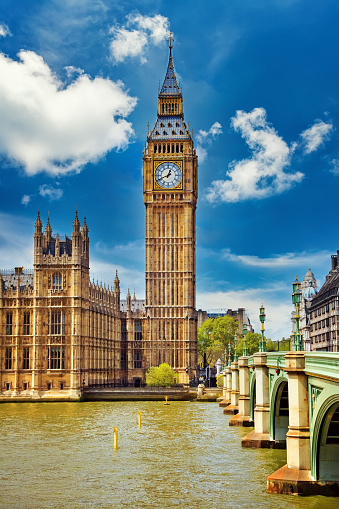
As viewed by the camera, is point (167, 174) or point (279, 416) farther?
point (167, 174)

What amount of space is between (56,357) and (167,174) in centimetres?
4296

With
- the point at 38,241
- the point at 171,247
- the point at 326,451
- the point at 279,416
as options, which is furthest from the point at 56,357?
the point at 326,451

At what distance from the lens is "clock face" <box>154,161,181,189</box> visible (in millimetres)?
125812

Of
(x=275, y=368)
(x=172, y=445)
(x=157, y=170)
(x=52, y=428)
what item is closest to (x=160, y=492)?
(x=275, y=368)

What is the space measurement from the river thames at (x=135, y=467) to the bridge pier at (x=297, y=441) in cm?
50

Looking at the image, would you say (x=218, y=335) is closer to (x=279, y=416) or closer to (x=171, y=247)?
(x=171, y=247)

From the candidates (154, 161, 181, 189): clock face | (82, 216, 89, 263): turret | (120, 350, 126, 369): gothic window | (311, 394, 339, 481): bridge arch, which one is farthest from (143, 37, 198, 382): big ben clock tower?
(311, 394, 339, 481): bridge arch

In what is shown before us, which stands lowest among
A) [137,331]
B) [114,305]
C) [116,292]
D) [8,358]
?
[8,358]

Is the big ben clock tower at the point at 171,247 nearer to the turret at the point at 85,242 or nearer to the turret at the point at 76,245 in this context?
the turret at the point at 85,242

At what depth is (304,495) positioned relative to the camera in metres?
26.8

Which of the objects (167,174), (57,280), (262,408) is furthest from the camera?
(167,174)

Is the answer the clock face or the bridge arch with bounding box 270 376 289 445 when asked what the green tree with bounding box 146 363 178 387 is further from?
the bridge arch with bounding box 270 376 289 445

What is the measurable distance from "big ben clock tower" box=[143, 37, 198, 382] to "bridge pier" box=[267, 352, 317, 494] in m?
92.0

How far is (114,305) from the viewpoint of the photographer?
394 feet
